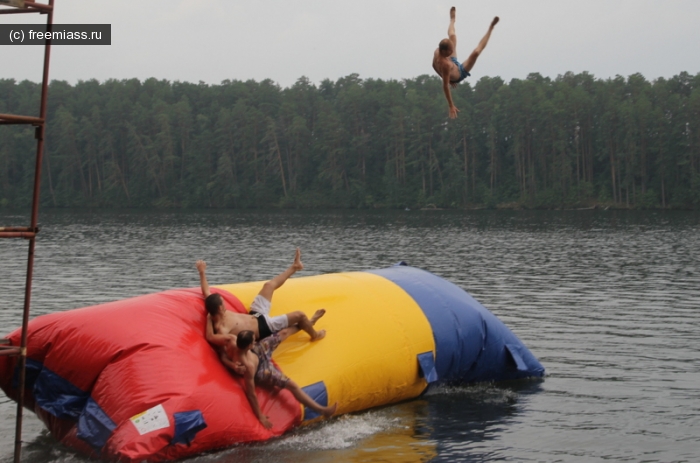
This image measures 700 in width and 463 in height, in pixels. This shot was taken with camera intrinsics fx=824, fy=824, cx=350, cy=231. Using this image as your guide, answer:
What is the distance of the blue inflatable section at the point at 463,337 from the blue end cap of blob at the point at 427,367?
0.16 m

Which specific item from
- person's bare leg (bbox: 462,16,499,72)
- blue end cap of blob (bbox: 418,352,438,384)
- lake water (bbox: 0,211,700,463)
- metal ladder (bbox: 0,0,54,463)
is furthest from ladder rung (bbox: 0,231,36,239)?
blue end cap of blob (bbox: 418,352,438,384)

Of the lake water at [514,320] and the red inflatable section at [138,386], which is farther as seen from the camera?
the lake water at [514,320]

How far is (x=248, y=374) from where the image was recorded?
923 cm

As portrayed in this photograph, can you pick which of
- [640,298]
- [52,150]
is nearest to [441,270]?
[640,298]

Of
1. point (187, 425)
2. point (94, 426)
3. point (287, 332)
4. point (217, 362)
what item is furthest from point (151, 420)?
point (287, 332)

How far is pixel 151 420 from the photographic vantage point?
829 centimetres

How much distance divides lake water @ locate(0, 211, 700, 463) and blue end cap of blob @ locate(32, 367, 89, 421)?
45 centimetres

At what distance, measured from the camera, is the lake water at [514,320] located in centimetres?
949

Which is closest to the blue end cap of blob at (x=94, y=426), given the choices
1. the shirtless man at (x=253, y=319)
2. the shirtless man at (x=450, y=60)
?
the shirtless man at (x=253, y=319)

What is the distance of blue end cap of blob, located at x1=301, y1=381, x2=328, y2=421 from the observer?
31.9 feet

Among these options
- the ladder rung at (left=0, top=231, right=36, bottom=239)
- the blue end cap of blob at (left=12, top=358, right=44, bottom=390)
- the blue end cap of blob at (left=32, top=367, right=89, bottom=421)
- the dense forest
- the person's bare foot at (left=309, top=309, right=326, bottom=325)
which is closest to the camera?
the ladder rung at (left=0, top=231, right=36, bottom=239)

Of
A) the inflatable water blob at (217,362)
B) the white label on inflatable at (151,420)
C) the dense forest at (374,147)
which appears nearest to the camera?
the white label on inflatable at (151,420)

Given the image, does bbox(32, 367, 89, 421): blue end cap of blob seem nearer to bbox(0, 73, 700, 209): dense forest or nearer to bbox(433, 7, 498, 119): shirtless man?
bbox(433, 7, 498, 119): shirtless man

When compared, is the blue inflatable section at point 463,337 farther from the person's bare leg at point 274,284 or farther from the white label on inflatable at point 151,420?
the white label on inflatable at point 151,420
